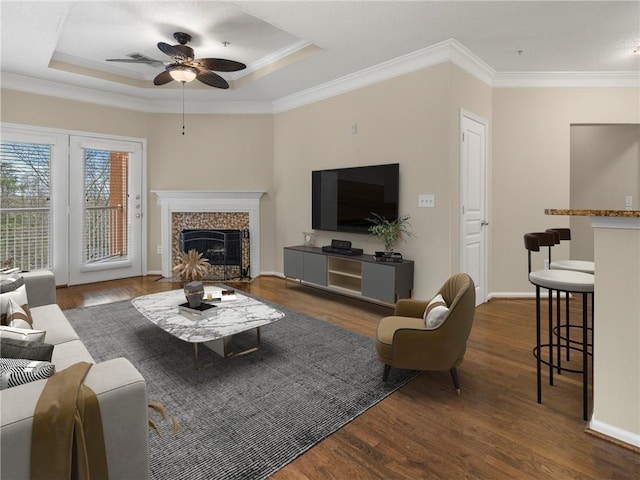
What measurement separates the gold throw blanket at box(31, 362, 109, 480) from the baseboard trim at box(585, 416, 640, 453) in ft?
7.37

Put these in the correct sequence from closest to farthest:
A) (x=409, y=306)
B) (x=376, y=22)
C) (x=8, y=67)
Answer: (x=409, y=306)
(x=376, y=22)
(x=8, y=67)

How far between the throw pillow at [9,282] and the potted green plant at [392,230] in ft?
10.5

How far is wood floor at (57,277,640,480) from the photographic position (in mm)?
1666

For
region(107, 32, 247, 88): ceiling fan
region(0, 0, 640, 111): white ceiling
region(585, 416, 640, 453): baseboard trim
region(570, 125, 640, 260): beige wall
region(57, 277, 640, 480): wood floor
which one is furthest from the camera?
region(570, 125, 640, 260): beige wall

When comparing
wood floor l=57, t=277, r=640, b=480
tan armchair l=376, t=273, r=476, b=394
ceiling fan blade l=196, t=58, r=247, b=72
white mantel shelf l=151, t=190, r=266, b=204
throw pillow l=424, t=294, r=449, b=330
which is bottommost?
wood floor l=57, t=277, r=640, b=480

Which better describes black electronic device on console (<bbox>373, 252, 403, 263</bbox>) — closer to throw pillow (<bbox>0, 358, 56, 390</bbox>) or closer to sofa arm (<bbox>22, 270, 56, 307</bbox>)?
sofa arm (<bbox>22, 270, 56, 307</bbox>)

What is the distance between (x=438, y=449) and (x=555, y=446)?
0.59 m

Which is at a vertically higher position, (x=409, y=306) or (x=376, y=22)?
(x=376, y=22)

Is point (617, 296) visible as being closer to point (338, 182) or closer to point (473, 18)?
point (473, 18)

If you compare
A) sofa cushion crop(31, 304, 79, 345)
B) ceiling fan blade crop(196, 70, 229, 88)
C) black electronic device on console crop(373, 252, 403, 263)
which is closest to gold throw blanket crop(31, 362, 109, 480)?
sofa cushion crop(31, 304, 79, 345)

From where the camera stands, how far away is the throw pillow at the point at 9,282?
2439 millimetres

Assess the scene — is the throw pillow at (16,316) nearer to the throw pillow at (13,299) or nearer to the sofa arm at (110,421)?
the throw pillow at (13,299)

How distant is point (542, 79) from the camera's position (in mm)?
4457

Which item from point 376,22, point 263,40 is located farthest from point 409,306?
point 263,40
